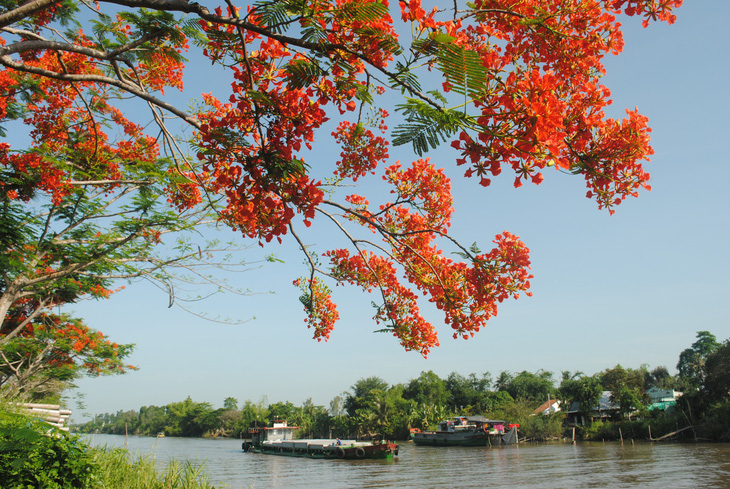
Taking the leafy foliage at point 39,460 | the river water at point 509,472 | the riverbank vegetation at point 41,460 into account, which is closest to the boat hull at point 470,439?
the river water at point 509,472

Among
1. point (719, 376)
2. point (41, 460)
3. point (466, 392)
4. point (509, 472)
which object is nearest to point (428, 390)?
point (466, 392)

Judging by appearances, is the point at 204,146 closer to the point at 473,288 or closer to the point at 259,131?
the point at 259,131

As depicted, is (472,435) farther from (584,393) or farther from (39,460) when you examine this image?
(39,460)

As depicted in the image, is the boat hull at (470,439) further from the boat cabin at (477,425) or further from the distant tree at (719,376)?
the distant tree at (719,376)

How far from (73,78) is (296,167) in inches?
102

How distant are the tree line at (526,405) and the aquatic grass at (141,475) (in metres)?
Answer: 19.1

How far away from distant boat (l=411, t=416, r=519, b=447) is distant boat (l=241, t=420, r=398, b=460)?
32.7 ft

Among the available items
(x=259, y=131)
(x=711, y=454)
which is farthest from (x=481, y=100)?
(x=711, y=454)

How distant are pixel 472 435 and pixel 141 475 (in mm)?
36104

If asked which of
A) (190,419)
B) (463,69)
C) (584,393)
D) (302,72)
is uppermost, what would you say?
(302,72)

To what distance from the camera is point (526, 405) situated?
47938 mm

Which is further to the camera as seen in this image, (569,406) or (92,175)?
(569,406)

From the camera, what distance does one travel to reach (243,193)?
2.43 metres

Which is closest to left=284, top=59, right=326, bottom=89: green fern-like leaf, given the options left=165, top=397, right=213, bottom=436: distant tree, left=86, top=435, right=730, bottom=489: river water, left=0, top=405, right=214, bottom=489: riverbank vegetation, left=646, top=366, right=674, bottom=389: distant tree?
left=0, top=405, right=214, bottom=489: riverbank vegetation
